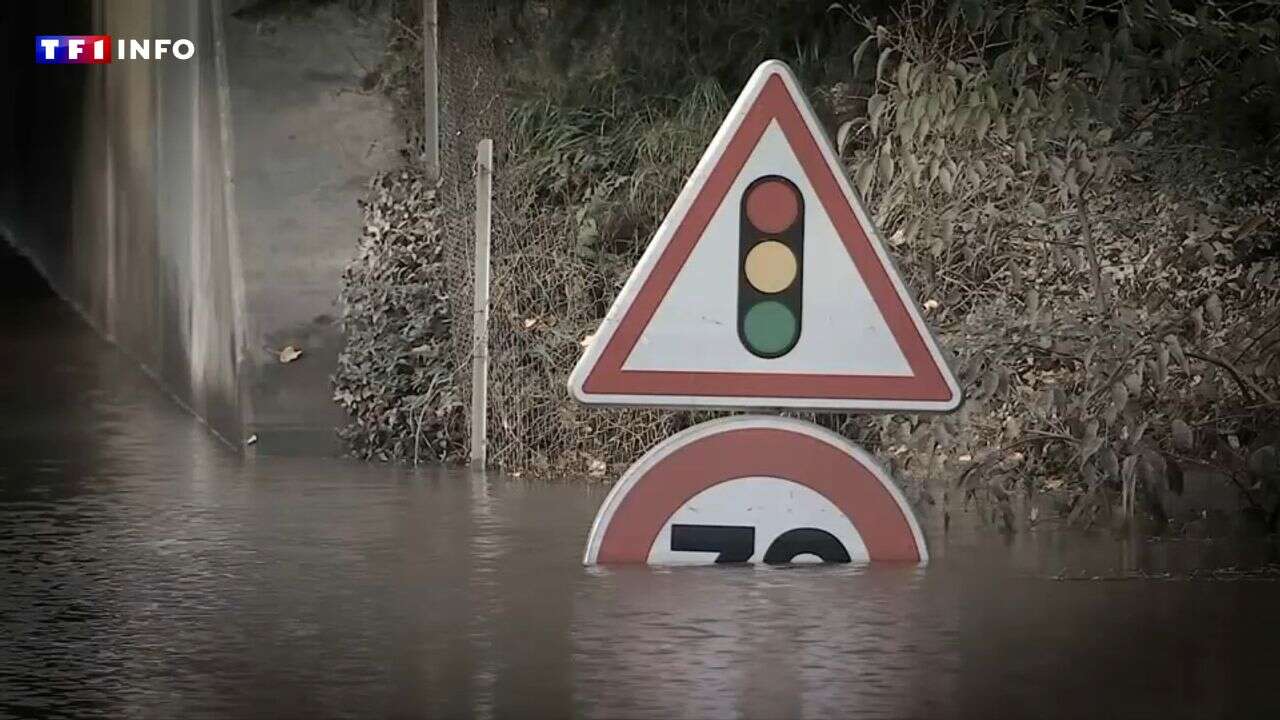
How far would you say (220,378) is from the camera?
16.2 meters

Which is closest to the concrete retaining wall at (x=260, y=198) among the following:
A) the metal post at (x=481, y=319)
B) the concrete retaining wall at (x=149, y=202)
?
the concrete retaining wall at (x=149, y=202)

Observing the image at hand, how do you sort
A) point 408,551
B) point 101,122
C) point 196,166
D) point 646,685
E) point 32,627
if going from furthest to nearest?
point 101,122 → point 196,166 → point 408,551 → point 32,627 → point 646,685

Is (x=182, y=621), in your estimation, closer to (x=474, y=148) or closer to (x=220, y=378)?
(x=474, y=148)

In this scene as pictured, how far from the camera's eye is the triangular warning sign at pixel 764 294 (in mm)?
8195

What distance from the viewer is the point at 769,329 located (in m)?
8.23

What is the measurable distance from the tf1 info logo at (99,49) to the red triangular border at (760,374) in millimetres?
9205

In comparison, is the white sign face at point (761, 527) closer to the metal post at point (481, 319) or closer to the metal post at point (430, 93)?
the metal post at point (481, 319)

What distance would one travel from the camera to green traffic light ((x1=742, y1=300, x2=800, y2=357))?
27.0ft

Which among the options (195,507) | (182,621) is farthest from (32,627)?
(195,507)

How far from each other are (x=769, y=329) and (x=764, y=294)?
0.36 feet

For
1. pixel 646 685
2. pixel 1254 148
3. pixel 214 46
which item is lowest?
pixel 646 685

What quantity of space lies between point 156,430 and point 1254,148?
727 cm

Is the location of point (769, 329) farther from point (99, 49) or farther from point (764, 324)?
point (99, 49)

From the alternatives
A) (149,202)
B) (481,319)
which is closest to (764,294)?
(481,319)
